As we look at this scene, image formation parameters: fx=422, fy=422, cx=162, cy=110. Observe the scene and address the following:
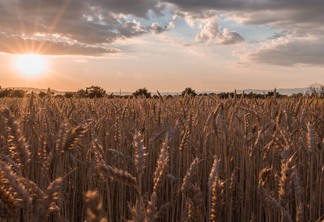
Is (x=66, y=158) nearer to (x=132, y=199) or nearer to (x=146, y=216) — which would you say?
(x=132, y=199)

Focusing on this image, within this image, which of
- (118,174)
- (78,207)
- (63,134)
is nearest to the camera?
(118,174)

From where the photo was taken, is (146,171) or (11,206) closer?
(11,206)

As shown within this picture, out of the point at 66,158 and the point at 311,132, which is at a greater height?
the point at 311,132

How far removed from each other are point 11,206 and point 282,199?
691 mm

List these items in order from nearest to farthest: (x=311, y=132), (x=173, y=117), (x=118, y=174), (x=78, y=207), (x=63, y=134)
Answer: (x=118, y=174), (x=63, y=134), (x=311, y=132), (x=78, y=207), (x=173, y=117)

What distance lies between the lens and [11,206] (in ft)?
2.94

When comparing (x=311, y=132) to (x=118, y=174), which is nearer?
(x=118, y=174)

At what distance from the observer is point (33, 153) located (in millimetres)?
2885

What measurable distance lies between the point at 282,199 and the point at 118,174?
50cm

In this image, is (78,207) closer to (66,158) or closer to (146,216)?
(66,158)

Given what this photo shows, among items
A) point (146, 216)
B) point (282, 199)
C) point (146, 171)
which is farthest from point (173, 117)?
point (146, 216)

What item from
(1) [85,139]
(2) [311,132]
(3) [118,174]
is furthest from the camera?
(1) [85,139]

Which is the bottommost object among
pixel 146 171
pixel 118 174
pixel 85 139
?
pixel 146 171

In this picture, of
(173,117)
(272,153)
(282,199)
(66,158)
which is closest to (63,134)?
(282,199)
